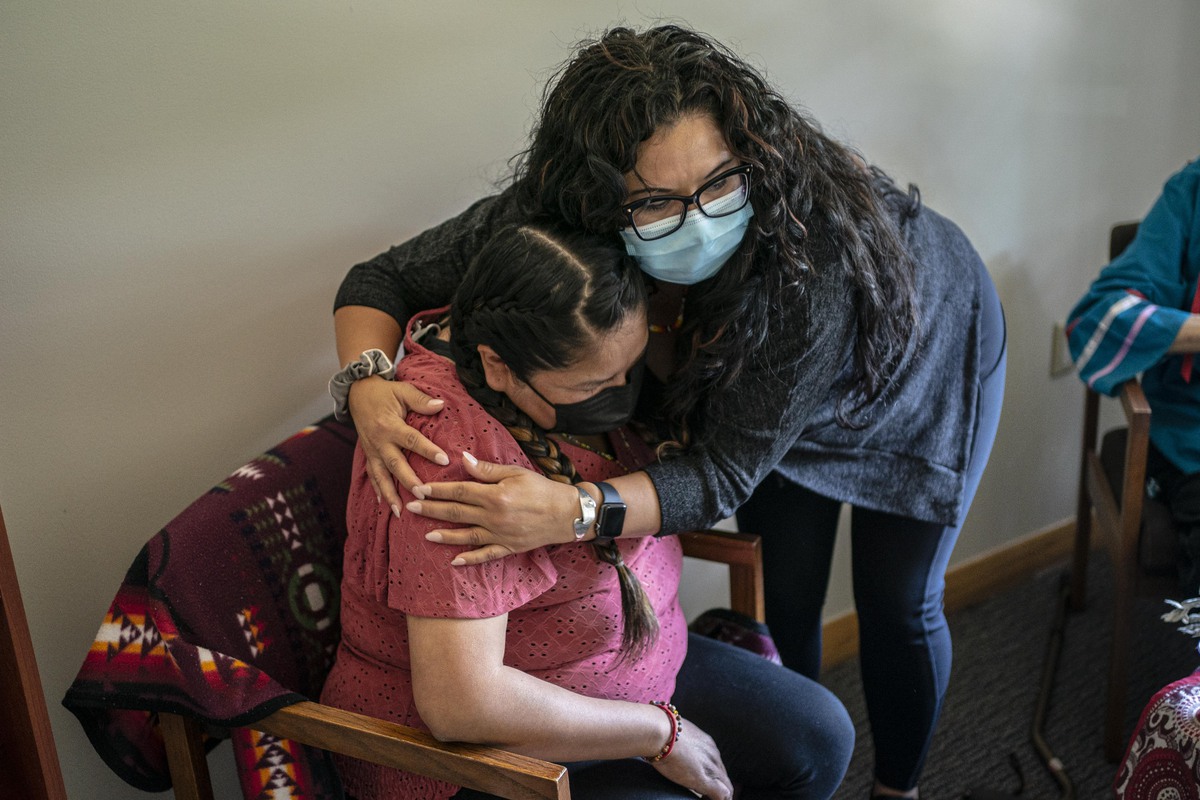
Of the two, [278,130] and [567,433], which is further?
[278,130]

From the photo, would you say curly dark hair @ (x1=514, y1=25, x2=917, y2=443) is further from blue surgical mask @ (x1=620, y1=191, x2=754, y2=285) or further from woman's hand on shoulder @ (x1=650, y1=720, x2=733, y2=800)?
woman's hand on shoulder @ (x1=650, y1=720, x2=733, y2=800)

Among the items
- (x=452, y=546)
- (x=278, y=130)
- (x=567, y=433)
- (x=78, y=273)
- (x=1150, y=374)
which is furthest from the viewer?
(x=1150, y=374)

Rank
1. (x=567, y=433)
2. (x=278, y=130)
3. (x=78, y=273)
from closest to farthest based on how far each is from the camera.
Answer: (x=567, y=433)
(x=78, y=273)
(x=278, y=130)

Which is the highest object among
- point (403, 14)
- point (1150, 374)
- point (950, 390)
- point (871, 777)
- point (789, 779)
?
point (403, 14)

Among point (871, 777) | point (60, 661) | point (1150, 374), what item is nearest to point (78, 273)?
point (60, 661)

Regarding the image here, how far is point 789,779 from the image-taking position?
131cm

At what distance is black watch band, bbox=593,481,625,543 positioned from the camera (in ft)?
3.73

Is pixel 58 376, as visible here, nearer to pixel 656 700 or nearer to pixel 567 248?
pixel 567 248

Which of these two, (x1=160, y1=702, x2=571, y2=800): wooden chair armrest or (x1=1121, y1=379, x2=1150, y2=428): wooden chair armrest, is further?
(x1=1121, y1=379, x2=1150, y2=428): wooden chair armrest

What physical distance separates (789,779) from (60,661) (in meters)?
0.99

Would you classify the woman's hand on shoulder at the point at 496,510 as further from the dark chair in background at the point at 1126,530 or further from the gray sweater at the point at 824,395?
the dark chair in background at the point at 1126,530

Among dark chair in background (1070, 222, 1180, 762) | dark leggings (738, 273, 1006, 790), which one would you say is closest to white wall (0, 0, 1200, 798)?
dark leggings (738, 273, 1006, 790)

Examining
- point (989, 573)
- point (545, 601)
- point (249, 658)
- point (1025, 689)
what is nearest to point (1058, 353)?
Answer: point (989, 573)

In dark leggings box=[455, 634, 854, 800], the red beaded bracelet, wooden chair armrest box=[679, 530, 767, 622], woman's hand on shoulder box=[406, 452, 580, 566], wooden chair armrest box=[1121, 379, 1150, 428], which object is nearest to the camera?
woman's hand on shoulder box=[406, 452, 580, 566]
